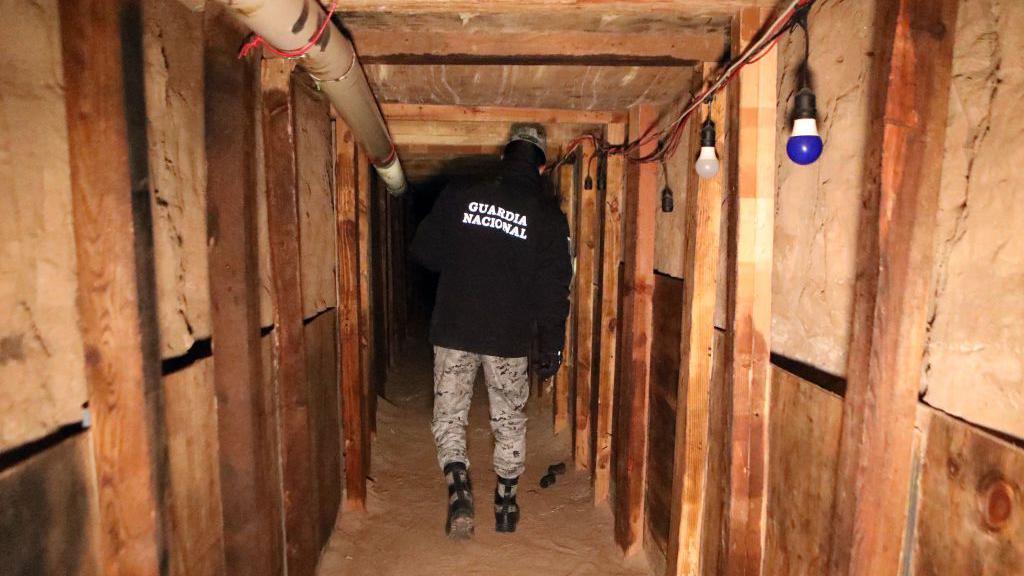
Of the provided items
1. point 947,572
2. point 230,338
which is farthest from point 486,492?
point 947,572

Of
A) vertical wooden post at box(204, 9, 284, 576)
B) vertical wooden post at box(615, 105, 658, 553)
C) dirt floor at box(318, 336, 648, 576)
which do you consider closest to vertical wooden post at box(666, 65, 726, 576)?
vertical wooden post at box(615, 105, 658, 553)

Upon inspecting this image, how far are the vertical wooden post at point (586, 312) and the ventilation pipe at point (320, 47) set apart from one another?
1461 mm

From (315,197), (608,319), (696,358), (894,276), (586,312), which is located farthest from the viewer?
(586,312)

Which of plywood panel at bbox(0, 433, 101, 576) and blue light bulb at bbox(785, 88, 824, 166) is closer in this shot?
plywood panel at bbox(0, 433, 101, 576)

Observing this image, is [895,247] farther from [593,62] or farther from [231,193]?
[231,193]

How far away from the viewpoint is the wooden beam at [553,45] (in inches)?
66.4

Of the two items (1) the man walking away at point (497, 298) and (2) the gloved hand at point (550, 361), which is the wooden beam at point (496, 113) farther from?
(2) the gloved hand at point (550, 361)

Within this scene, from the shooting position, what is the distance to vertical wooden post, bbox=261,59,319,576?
1.76m

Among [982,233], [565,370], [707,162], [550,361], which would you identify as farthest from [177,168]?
[565,370]

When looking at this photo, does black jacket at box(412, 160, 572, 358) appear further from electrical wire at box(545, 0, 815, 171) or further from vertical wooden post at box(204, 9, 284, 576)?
vertical wooden post at box(204, 9, 284, 576)

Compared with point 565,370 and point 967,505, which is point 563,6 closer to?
point 967,505

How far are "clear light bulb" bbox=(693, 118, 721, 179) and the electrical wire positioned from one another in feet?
0.33

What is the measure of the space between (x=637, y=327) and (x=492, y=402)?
0.89 metres

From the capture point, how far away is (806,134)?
3.66ft
